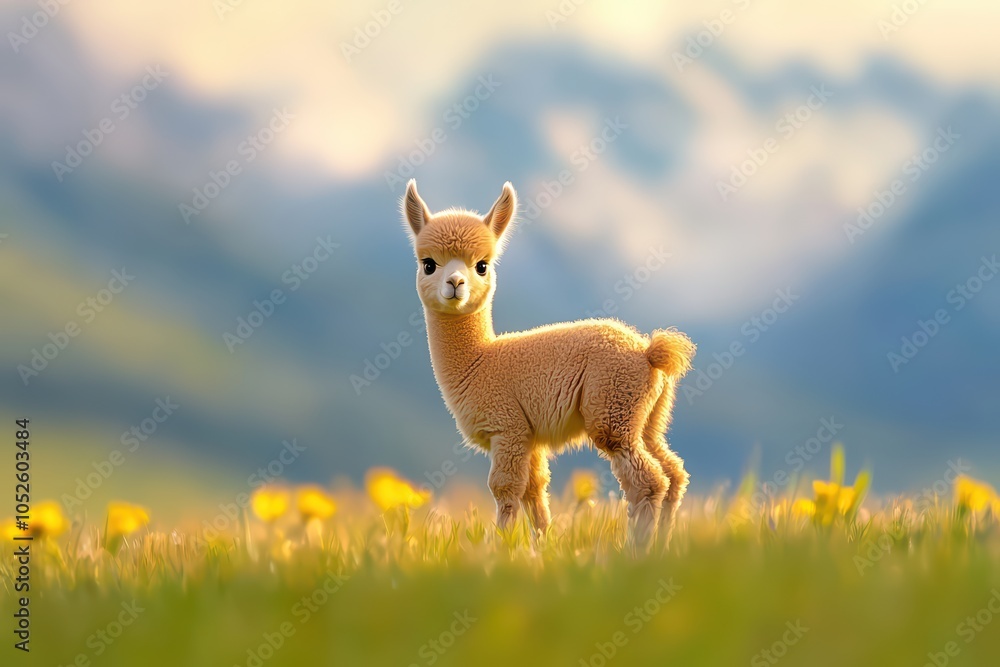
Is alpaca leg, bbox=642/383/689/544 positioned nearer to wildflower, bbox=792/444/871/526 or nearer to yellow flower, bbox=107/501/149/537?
wildflower, bbox=792/444/871/526

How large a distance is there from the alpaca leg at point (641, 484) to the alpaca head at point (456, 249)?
1059mm

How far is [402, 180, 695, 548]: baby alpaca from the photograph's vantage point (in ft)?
14.1

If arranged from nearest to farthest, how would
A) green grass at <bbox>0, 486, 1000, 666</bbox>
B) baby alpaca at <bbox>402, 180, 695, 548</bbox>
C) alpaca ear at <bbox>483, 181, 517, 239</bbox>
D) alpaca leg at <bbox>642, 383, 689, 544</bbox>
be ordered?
green grass at <bbox>0, 486, 1000, 666</bbox>
baby alpaca at <bbox>402, 180, 695, 548</bbox>
alpaca leg at <bbox>642, 383, 689, 544</bbox>
alpaca ear at <bbox>483, 181, 517, 239</bbox>

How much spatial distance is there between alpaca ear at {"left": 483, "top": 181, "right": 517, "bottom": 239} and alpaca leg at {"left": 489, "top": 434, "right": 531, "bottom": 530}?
40.5 inches

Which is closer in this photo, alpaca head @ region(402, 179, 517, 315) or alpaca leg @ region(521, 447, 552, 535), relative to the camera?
alpaca head @ region(402, 179, 517, 315)

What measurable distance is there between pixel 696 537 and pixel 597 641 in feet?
3.85

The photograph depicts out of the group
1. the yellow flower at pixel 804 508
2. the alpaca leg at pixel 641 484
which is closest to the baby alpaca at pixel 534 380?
the alpaca leg at pixel 641 484

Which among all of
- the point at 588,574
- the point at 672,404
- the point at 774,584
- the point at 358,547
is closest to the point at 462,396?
the point at 672,404

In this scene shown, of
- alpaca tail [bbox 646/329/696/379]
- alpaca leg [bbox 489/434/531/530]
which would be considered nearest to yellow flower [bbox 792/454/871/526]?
alpaca tail [bbox 646/329/696/379]

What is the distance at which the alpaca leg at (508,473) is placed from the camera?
431 centimetres

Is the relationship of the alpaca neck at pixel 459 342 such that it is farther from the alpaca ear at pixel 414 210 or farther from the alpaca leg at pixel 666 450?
the alpaca leg at pixel 666 450

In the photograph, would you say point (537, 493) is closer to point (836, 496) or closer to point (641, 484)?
point (641, 484)

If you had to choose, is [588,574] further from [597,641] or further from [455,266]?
[455,266]

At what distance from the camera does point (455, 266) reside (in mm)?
4387
